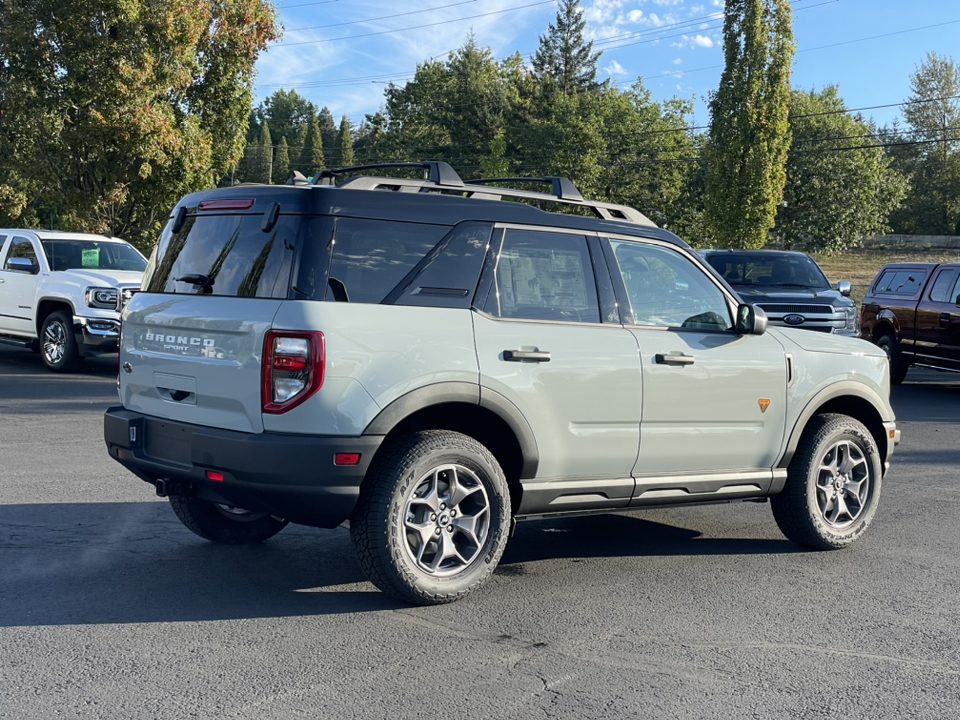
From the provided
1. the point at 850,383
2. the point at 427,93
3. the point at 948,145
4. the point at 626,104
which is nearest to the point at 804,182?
the point at 626,104

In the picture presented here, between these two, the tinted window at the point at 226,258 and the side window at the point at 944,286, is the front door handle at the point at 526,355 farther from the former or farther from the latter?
the side window at the point at 944,286

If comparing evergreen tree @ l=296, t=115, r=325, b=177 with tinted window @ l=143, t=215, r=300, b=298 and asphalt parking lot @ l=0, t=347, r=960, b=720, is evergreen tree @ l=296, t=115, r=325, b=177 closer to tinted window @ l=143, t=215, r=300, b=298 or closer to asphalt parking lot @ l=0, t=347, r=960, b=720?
asphalt parking lot @ l=0, t=347, r=960, b=720

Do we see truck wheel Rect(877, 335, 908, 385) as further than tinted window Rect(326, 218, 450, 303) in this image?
Yes

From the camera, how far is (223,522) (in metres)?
6.09

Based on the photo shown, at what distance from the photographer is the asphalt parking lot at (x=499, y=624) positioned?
399cm

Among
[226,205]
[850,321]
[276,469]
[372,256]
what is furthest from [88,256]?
[276,469]

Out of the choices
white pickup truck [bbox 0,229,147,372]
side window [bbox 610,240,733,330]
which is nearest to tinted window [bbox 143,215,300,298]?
side window [bbox 610,240,733,330]

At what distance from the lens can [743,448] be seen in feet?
19.9

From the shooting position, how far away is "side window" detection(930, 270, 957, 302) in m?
15.8

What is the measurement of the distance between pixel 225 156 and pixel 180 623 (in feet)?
68.0

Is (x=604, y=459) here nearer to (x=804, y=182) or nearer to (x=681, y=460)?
(x=681, y=460)

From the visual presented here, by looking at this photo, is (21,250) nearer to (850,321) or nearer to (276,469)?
Answer: (850,321)

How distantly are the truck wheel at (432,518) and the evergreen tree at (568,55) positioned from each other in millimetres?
75968

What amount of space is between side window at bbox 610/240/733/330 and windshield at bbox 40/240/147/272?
38.8 feet
